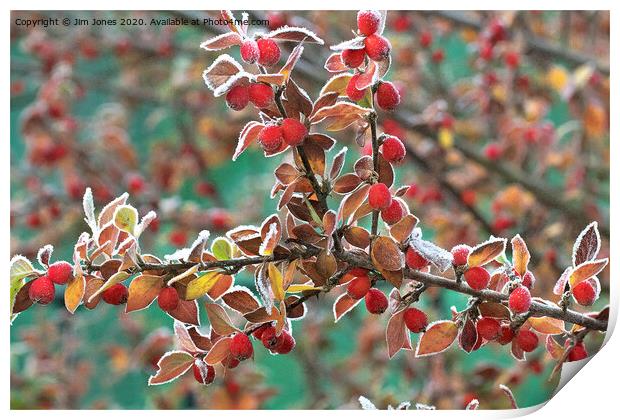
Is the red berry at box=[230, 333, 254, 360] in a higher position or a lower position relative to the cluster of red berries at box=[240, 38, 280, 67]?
lower

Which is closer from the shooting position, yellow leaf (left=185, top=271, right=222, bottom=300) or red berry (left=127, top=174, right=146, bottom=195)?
yellow leaf (left=185, top=271, right=222, bottom=300)

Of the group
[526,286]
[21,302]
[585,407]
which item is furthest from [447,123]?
[21,302]

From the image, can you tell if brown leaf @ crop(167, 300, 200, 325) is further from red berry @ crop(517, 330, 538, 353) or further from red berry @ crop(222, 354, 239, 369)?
red berry @ crop(517, 330, 538, 353)

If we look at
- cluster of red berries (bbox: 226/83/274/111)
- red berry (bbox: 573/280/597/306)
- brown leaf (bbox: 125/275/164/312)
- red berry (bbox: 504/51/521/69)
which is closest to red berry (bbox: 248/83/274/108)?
cluster of red berries (bbox: 226/83/274/111)

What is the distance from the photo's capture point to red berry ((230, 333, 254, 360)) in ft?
1.38

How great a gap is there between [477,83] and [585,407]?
51 centimetres

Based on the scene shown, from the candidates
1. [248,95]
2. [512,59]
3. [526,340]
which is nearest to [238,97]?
[248,95]

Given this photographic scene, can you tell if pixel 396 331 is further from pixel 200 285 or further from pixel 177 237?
pixel 177 237

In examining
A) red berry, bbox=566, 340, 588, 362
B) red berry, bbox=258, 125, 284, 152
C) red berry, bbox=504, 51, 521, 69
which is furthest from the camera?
red berry, bbox=504, 51, 521, 69

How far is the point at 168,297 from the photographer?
0.41 m

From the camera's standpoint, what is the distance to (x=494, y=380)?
774mm

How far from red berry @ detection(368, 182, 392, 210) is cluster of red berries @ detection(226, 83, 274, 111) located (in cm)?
7

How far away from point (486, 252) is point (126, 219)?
0.20 metres

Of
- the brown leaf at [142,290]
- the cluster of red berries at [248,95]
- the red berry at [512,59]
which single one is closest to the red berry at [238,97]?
the cluster of red berries at [248,95]
